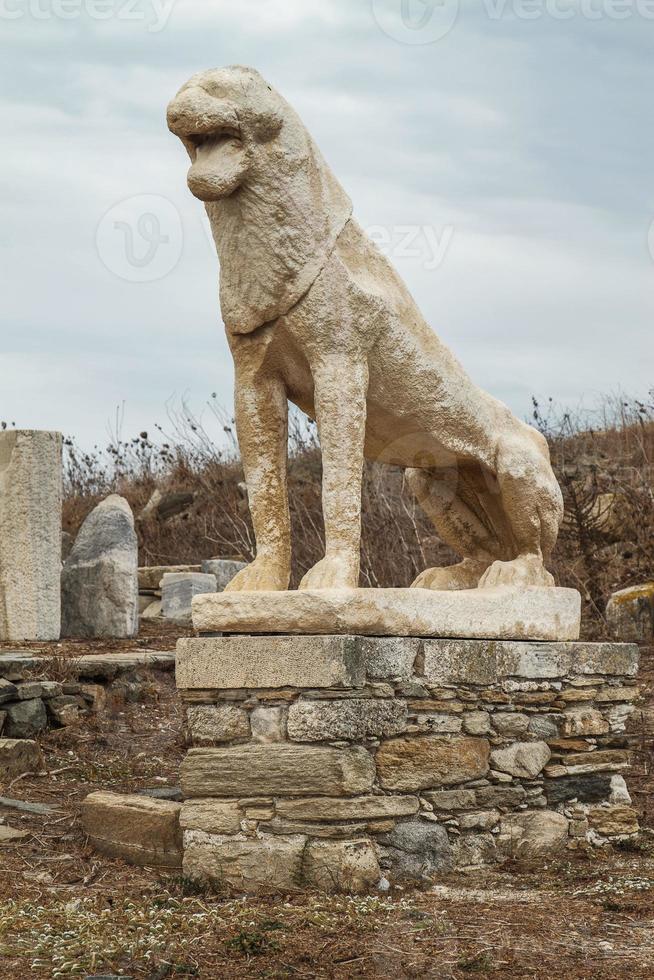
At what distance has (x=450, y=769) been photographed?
16.0ft

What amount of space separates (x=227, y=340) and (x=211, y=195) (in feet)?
2.11

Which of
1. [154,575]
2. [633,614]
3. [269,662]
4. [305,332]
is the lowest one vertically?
[633,614]

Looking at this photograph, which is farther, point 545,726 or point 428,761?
point 545,726

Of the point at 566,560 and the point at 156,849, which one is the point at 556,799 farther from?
the point at 566,560

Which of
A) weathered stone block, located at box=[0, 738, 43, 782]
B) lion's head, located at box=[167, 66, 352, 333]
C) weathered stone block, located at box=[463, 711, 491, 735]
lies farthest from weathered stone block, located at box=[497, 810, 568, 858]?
weathered stone block, located at box=[0, 738, 43, 782]

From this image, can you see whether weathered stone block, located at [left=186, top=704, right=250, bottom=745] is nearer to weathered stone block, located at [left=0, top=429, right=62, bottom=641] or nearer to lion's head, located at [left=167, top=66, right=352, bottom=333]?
lion's head, located at [left=167, top=66, right=352, bottom=333]

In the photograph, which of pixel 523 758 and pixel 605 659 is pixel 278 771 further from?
pixel 605 659

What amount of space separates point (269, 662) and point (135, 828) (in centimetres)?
108

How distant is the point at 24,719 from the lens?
25.8 ft

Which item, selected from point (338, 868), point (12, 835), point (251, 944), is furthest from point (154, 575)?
point (251, 944)

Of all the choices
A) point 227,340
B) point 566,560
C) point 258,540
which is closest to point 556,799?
point 258,540

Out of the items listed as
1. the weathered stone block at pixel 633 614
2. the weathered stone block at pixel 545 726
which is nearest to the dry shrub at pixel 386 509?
the weathered stone block at pixel 633 614

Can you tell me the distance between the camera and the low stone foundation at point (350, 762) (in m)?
4.54

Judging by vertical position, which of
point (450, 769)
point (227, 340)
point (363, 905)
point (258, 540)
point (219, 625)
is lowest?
point (363, 905)
